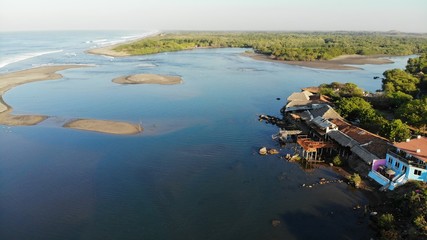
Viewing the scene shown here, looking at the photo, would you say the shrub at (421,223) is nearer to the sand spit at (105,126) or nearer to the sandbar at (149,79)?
the sand spit at (105,126)

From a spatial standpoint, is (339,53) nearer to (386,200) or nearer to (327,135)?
(327,135)

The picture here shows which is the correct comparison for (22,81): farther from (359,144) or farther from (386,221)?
(386,221)

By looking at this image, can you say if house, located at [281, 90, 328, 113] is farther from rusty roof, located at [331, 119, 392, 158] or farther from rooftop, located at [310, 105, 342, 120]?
rusty roof, located at [331, 119, 392, 158]

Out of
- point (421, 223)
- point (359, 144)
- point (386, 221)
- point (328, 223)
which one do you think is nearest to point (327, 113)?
point (359, 144)

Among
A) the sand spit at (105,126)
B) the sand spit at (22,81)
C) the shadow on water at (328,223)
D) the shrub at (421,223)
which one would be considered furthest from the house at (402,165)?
the sand spit at (22,81)

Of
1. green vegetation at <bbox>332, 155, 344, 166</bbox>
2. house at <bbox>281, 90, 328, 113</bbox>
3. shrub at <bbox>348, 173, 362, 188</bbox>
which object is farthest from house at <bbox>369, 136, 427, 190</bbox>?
house at <bbox>281, 90, 328, 113</bbox>

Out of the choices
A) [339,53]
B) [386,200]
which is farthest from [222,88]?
[339,53]
